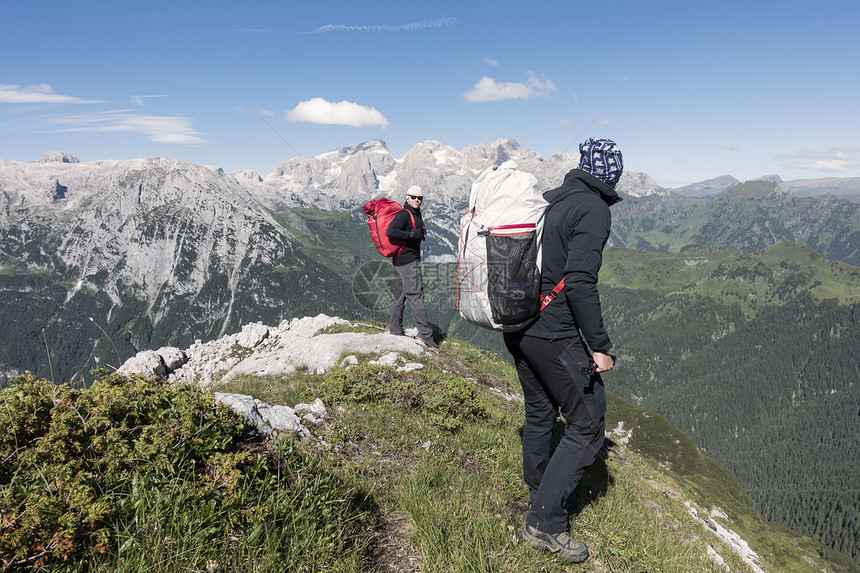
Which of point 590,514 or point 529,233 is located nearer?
point 529,233

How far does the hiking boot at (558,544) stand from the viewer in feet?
15.1

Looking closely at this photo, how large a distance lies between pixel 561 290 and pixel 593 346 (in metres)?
0.75

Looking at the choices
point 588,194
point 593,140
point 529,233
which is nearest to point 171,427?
point 529,233

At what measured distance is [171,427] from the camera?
3.80 meters

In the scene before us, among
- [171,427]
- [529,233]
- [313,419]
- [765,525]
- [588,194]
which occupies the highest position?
[588,194]

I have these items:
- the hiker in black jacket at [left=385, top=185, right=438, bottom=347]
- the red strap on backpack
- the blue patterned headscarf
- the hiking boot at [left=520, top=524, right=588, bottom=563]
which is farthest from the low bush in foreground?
the hiker in black jacket at [left=385, top=185, right=438, bottom=347]

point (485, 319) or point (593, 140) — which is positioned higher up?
point (593, 140)

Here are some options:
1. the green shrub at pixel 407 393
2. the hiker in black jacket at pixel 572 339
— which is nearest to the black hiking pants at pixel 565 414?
the hiker in black jacket at pixel 572 339

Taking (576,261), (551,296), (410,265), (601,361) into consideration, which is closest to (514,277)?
(551,296)

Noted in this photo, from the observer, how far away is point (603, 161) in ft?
16.7

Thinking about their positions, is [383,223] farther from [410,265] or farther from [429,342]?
[429,342]

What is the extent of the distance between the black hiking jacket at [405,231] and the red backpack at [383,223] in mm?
193

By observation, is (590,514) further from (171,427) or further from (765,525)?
(765,525)

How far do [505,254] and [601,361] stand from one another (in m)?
1.77
